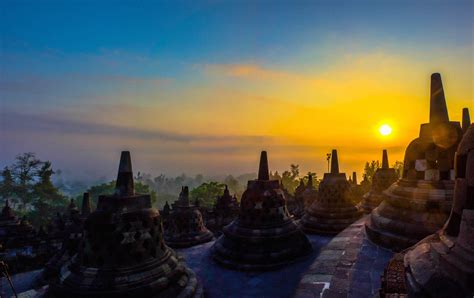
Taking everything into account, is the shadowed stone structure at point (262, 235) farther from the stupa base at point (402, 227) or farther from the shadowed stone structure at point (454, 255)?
the shadowed stone structure at point (454, 255)

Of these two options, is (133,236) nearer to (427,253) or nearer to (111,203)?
(111,203)

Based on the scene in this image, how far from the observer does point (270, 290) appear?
8.76m

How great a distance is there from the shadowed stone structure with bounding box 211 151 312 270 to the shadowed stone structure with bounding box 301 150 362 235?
3.73 metres

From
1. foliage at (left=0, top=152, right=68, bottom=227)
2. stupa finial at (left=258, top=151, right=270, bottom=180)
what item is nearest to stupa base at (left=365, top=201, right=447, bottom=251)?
stupa finial at (left=258, top=151, right=270, bottom=180)

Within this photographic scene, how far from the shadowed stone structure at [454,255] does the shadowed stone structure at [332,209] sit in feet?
39.0

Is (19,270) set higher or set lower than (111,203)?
lower

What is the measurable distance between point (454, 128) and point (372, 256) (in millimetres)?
4645

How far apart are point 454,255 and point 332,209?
42.9 ft

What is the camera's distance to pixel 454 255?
312 centimetres

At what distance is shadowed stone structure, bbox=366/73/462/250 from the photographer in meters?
7.95

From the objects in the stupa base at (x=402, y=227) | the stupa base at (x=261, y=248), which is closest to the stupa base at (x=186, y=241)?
the stupa base at (x=261, y=248)

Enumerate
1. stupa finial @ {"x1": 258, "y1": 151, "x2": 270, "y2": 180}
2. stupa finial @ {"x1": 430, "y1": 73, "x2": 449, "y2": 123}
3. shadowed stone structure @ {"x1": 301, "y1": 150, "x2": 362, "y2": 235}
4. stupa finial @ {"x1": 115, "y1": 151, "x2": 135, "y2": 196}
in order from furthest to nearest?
shadowed stone structure @ {"x1": 301, "y1": 150, "x2": 362, "y2": 235} → stupa finial @ {"x1": 258, "y1": 151, "x2": 270, "y2": 180} → stupa finial @ {"x1": 430, "y1": 73, "x2": 449, "y2": 123} → stupa finial @ {"x1": 115, "y1": 151, "x2": 135, "y2": 196}

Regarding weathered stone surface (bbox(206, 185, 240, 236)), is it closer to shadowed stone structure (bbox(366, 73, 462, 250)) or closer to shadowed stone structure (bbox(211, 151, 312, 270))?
shadowed stone structure (bbox(211, 151, 312, 270))

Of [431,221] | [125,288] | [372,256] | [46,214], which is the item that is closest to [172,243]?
[125,288]
